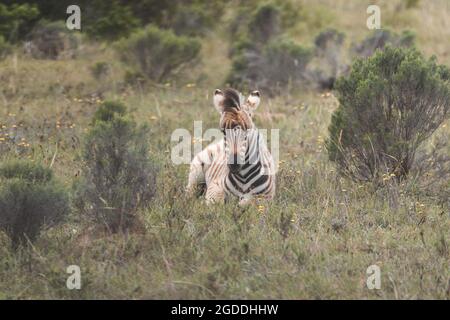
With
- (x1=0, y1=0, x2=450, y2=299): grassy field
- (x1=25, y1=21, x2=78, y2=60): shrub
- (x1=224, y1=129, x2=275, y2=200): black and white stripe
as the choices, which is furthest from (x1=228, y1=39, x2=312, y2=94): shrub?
(x1=224, y1=129, x2=275, y2=200): black and white stripe

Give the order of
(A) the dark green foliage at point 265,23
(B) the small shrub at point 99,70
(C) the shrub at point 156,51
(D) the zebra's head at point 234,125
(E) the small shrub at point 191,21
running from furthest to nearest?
(A) the dark green foliage at point 265,23 → (E) the small shrub at point 191,21 → (C) the shrub at point 156,51 → (B) the small shrub at point 99,70 → (D) the zebra's head at point 234,125

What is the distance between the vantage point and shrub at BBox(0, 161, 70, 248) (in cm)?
734

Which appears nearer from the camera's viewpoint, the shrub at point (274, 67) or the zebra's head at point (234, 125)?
the zebra's head at point (234, 125)

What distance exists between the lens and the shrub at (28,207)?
734 centimetres

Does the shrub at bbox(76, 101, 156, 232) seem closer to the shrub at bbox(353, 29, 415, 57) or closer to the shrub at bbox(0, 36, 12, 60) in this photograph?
the shrub at bbox(0, 36, 12, 60)

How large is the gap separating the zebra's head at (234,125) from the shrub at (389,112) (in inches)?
50.6

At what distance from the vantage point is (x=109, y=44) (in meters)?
15.3

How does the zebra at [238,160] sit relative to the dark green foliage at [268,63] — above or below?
below

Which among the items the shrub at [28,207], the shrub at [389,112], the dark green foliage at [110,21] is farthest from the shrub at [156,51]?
the shrub at [28,207]

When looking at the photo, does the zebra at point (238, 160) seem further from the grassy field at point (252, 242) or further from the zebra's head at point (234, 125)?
the grassy field at point (252, 242)

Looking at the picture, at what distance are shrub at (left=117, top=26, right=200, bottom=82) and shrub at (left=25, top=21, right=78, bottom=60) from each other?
3.34 feet

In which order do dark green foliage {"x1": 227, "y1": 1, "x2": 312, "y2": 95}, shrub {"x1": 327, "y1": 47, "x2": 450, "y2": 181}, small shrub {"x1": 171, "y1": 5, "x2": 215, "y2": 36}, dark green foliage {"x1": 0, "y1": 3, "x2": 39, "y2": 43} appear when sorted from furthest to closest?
1. small shrub {"x1": 171, "y1": 5, "x2": 215, "y2": 36}
2. dark green foliage {"x1": 227, "y1": 1, "x2": 312, "y2": 95}
3. dark green foliage {"x1": 0, "y1": 3, "x2": 39, "y2": 43}
4. shrub {"x1": 327, "y1": 47, "x2": 450, "y2": 181}

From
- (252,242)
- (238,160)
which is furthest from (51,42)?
(252,242)
